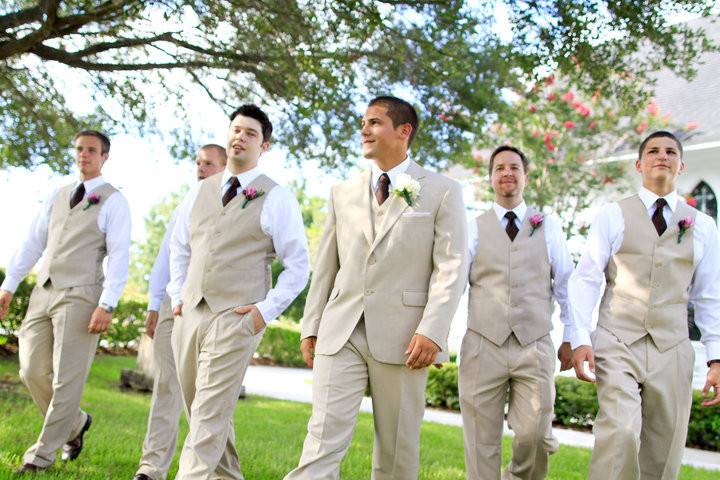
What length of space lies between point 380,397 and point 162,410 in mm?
2236

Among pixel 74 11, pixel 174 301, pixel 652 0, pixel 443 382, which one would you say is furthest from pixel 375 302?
pixel 443 382

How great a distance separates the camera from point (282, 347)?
79.9ft

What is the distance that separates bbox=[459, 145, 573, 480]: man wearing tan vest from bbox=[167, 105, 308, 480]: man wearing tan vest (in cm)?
126

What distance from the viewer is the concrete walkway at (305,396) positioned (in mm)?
11305

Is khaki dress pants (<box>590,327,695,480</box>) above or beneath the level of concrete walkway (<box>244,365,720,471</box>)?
above

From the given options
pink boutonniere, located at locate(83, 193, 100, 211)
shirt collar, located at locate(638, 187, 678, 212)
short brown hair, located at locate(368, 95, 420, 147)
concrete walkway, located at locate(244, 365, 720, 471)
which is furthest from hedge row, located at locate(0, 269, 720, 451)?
shirt collar, located at locate(638, 187, 678, 212)

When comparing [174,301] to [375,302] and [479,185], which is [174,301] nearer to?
[375,302]

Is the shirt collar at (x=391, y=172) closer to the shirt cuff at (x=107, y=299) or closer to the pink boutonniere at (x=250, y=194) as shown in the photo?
the pink boutonniere at (x=250, y=194)

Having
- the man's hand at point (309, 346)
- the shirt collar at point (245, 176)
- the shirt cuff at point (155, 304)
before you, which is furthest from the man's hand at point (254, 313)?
the shirt cuff at point (155, 304)

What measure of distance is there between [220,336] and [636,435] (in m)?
2.39

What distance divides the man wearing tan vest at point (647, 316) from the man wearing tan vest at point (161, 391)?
9.24 ft

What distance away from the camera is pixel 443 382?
15586 millimetres

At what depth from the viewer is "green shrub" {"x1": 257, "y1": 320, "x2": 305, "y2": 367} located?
2427 cm

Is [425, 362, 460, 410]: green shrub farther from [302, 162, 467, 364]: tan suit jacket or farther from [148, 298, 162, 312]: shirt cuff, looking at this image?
[302, 162, 467, 364]: tan suit jacket
